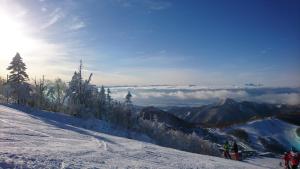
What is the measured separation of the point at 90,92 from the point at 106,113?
325 inches

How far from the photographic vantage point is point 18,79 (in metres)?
85.1

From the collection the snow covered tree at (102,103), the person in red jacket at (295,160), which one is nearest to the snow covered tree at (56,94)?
the snow covered tree at (102,103)

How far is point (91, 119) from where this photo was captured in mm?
91500

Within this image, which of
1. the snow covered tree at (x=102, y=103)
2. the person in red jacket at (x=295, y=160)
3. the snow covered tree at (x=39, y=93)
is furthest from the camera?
the snow covered tree at (x=102, y=103)

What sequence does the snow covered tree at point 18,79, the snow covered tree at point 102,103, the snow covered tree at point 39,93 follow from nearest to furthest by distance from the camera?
the snow covered tree at point 18,79, the snow covered tree at point 39,93, the snow covered tree at point 102,103

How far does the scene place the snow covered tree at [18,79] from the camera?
271 feet

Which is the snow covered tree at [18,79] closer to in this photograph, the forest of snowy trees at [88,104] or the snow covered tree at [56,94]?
the forest of snowy trees at [88,104]

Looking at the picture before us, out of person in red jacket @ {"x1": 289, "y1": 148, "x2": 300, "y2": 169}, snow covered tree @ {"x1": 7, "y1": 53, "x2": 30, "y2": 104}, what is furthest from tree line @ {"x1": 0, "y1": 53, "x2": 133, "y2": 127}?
person in red jacket @ {"x1": 289, "y1": 148, "x2": 300, "y2": 169}

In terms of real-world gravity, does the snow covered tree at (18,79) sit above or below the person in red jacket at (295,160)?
above

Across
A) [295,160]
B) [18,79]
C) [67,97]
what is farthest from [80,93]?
[295,160]

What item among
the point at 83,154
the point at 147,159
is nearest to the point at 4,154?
the point at 83,154

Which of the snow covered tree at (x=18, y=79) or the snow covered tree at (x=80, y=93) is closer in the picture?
the snow covered tree at (x=18, y=79)

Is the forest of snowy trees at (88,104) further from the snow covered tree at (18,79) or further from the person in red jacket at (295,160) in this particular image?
the person in red jacket at (295,160)

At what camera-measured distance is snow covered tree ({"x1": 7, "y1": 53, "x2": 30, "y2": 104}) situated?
271ft
